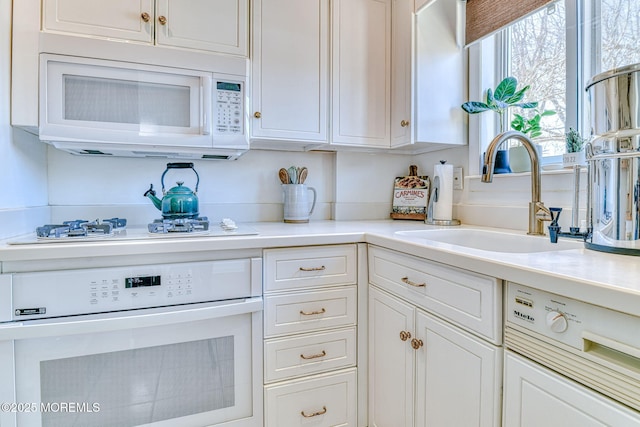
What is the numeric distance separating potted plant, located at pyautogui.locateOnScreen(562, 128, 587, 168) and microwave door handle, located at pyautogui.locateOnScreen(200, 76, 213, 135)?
4.73 feet

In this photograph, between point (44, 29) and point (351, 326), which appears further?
point (351, 326)

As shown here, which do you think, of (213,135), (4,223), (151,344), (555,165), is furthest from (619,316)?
(4,223)

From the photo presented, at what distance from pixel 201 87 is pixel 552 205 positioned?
5.14 ft

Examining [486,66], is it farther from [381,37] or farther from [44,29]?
[44,29]

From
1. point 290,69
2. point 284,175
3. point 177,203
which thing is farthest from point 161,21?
point 284,175

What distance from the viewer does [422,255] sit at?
1.10m

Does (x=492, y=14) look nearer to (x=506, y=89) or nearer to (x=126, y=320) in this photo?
(x=506, y=89)

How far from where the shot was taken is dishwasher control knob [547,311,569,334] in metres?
0.69

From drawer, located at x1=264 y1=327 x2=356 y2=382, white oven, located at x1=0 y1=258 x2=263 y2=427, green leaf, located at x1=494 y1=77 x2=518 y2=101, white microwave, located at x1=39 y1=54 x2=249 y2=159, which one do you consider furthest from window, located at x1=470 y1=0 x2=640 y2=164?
white oven, located at x1=0 y1=258 x2=263 y2=427

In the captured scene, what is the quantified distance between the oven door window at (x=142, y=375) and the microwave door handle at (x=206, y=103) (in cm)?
82

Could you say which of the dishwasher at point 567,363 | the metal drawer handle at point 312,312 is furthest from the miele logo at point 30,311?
the dishwasher at point 567,363

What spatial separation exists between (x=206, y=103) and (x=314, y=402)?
136 cm

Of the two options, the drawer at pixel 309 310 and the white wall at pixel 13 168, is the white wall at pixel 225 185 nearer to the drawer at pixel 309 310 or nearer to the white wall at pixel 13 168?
the white wall at pixel 13 168

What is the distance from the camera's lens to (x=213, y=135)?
153 centimetres
